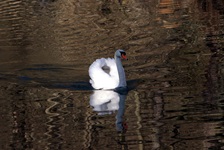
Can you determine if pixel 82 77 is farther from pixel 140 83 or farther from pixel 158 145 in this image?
pixel 158 145

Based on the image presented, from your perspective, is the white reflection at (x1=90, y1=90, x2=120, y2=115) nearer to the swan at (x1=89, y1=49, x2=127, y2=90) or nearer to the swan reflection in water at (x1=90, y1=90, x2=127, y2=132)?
the swan reflection in water at (x1=90, y1=90, x2=127, y2=132)

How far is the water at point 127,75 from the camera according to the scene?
408 inches

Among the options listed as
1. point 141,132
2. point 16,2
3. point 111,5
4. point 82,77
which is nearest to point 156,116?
point 141,132

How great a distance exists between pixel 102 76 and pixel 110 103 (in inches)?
62.4

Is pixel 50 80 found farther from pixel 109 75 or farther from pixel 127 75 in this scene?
pixel 127 75

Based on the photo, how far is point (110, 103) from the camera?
13.1 metres

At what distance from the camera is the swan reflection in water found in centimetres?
1120

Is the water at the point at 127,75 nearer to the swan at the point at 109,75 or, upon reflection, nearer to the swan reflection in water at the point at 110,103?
the swan reflection in water at the point at 110,103

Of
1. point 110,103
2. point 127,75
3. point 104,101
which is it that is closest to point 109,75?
point 127,75

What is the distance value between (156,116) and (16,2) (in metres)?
20.4

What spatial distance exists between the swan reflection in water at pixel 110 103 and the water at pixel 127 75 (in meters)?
0.02

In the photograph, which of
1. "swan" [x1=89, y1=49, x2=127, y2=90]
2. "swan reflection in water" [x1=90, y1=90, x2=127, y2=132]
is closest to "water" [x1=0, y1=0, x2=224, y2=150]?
"swan reflection in water" [x1=90, y1=90, x2=127, y2=132]

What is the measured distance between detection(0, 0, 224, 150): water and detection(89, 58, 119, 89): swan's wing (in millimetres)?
264

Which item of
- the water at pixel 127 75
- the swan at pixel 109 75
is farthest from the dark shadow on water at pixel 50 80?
the swan at pixel 109 75
